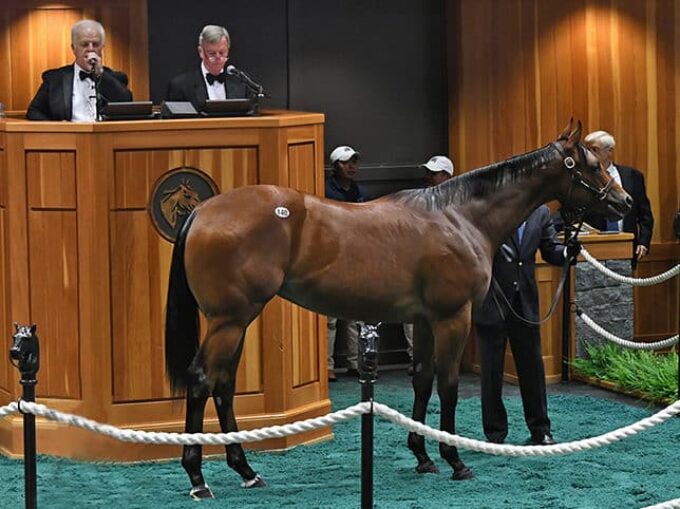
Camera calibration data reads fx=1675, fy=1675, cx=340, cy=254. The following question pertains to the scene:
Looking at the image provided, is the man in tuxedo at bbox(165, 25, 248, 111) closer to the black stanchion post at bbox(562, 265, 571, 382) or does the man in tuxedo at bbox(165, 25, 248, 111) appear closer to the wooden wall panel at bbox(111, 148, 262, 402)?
the wooden wall panel at bbox(111, 148, 262, 402)

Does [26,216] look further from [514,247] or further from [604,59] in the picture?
[604,59]

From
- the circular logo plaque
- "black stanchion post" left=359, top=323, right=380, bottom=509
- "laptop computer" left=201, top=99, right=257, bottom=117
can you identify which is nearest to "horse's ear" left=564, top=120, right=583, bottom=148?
"laptop computer" left=201, top=99, right=257, bottom=117

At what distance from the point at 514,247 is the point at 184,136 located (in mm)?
2014

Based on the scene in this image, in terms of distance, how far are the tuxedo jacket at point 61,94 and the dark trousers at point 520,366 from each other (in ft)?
8.35

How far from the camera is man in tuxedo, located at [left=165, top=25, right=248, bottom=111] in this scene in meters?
10.3

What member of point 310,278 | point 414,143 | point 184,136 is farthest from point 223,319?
point 414,143

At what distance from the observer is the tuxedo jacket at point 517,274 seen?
31.8 ft

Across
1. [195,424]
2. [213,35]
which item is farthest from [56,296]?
[213,35]

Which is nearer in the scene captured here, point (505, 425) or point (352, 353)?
point (505, 425)

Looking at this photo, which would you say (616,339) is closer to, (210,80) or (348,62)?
(348,62)

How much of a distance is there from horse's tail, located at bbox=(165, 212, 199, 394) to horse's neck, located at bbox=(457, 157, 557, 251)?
1559mm

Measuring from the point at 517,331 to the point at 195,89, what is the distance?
2572 mm

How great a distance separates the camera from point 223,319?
27.9ft

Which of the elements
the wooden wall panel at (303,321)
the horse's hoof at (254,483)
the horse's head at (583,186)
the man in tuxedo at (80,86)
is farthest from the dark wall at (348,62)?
the horse's hoof at (254,483)
